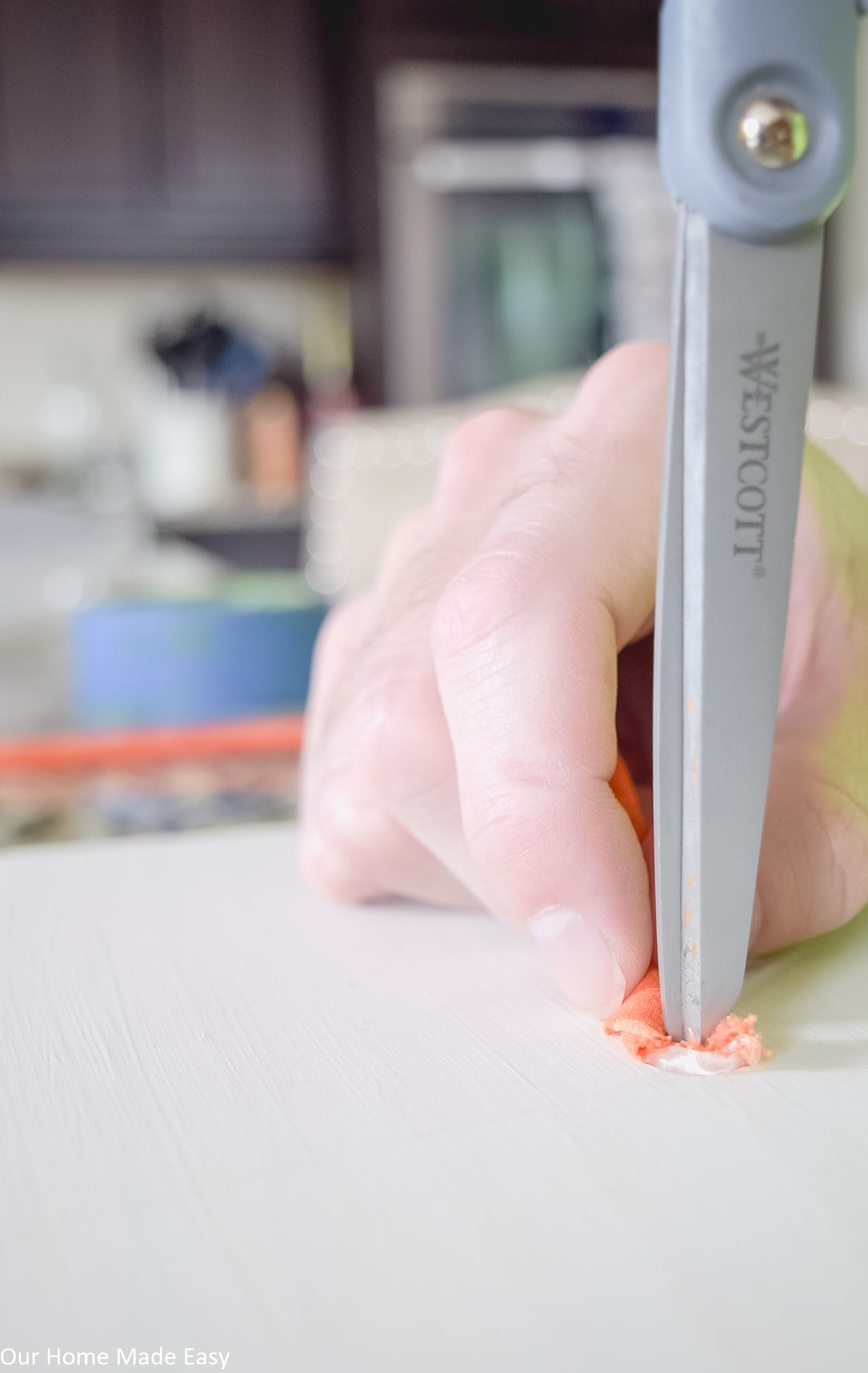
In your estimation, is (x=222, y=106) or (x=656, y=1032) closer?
(x=656, y=1032)

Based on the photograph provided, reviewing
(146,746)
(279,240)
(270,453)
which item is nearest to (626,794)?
(146,746)

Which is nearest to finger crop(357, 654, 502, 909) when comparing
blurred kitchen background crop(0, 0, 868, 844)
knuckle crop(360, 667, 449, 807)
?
knuckle crop(360, 667, 449, 807)

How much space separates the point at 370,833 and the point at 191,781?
30 centimetres

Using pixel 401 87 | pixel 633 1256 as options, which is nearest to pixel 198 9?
pixel 401 87

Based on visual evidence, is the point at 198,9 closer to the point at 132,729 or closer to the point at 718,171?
the point at 132,729

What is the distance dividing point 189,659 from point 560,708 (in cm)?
51

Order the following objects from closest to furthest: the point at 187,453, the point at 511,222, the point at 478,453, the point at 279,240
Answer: the point at 478,453, the point at 511,222, the point at 187,453, the point at 279,240

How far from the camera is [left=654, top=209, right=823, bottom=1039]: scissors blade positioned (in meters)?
0.26

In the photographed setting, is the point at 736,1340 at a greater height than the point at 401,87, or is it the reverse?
the point at 401,87

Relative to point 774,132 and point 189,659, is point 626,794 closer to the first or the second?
point 774,132

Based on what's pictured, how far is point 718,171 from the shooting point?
0.25m

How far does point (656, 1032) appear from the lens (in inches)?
12.8

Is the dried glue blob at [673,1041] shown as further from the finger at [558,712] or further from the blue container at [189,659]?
the blue container at [189,659]

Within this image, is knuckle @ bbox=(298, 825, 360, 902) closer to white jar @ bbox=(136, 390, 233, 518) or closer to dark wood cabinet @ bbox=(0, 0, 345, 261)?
white jar @ bbox=(136, 390, 233, 518)
